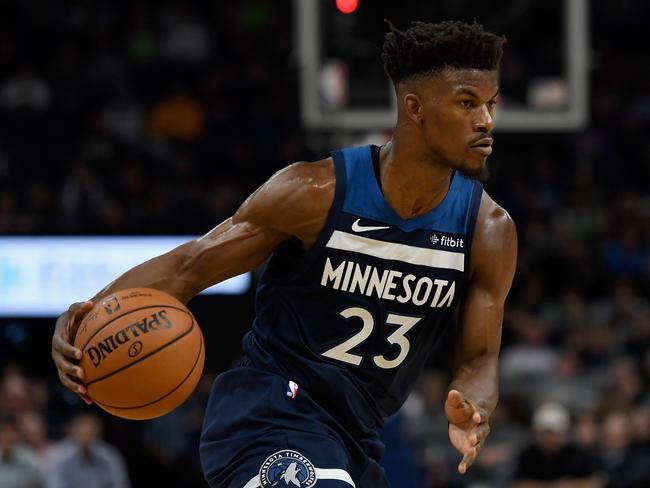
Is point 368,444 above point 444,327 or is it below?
below

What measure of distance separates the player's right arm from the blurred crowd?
427cm

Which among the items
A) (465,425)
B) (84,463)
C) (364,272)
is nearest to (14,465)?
(84,463)

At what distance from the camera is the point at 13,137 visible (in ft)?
46.9

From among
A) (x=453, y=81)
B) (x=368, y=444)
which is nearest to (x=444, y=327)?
(x=368, y=444)

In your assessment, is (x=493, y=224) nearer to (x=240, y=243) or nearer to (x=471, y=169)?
(x=471, y=169)

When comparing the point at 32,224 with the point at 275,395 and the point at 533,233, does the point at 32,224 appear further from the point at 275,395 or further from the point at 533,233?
the point at 275,395

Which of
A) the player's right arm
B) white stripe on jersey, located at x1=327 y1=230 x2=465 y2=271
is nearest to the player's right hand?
the player's right arm

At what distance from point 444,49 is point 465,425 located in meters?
1.26

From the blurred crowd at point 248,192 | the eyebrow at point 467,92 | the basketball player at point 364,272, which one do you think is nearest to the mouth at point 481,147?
the basketball player at point 364,272

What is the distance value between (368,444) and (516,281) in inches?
369

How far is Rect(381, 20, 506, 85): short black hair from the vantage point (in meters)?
4.37

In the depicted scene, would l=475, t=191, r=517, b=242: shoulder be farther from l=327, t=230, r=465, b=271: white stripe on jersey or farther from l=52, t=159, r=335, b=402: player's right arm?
l=52, t=159, r=335, b=402: player's right arm

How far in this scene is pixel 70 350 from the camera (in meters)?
4.30

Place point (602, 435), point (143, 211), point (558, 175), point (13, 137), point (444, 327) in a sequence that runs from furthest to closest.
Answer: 1. point (558, 175)
2. point (13, 137)
3. point (143, 211)
4. point (602, 435)
5. point (444, 327)
